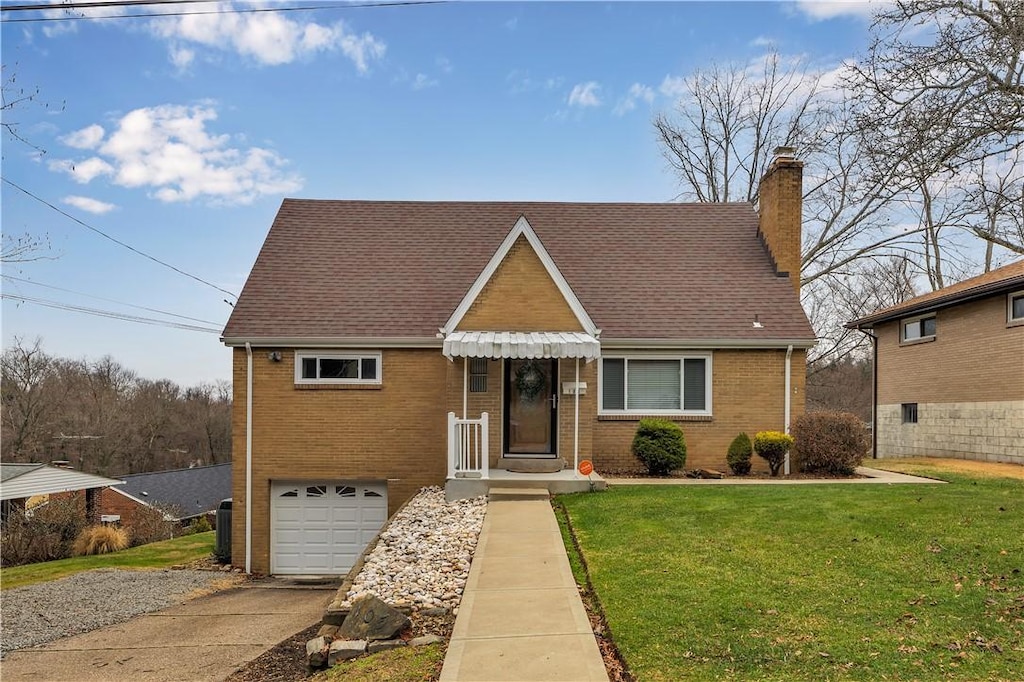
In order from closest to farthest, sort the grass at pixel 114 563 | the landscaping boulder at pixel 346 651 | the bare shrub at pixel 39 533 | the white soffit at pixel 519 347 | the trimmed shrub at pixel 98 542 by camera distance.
Answer: the landscaping boulder at pixel 346 651 < the white soffit at pixel 519 347 < the grass at pixel 114 563 < the bare shrub at pixel 39 533 < the trimmed shrub at pixel 98 542

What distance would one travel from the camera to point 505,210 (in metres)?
19.6

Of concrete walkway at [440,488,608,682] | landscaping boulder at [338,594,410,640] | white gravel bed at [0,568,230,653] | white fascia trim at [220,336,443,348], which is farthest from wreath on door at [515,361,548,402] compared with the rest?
landscaping boulder at [338,594,410,640]

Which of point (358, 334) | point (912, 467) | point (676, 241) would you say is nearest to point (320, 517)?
point (358, 334)

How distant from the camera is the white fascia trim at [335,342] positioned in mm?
15477

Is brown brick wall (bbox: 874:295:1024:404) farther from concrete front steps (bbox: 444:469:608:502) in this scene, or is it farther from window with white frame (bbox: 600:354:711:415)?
concrete front steps (bbox: 444:469:608:502)

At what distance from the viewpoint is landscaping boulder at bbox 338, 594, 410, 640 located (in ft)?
21.4

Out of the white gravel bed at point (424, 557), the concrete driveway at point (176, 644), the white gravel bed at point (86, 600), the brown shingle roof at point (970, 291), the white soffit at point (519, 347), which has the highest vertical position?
the brown shingle roof at point (970, 291)

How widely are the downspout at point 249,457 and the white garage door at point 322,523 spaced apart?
0.46 m

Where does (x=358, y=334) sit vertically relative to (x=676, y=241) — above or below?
below

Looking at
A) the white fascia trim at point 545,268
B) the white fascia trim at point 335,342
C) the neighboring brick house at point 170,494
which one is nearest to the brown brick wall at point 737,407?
the white fascia trim at point 545,268

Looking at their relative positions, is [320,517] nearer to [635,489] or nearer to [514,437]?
[514,437]

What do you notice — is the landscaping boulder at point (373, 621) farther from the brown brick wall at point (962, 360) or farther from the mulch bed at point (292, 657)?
the brown brick wall at point (962, 360)

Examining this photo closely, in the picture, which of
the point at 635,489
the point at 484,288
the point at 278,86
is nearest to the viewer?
the point at 635,489

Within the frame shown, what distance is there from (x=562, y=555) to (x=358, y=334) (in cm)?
894
